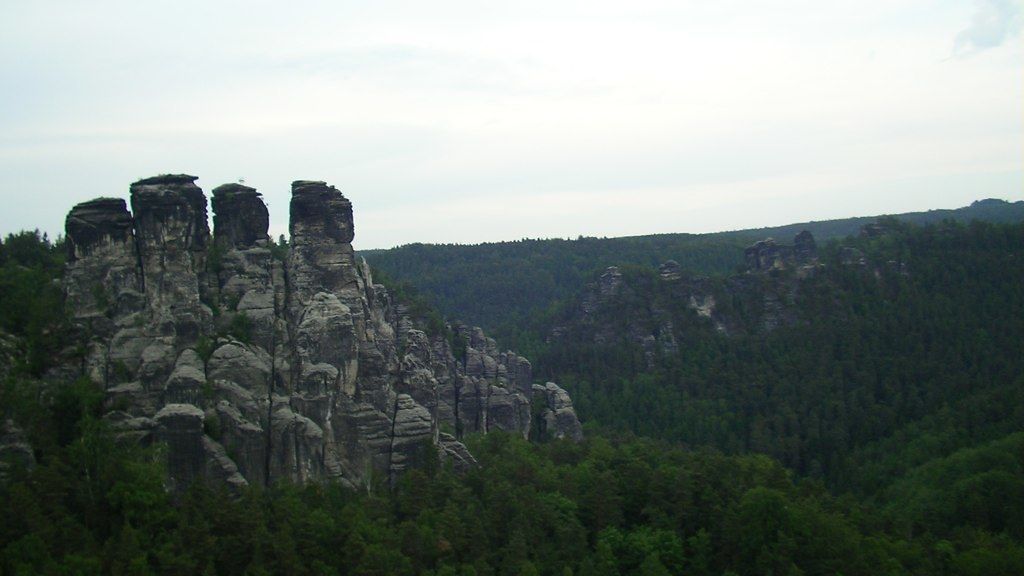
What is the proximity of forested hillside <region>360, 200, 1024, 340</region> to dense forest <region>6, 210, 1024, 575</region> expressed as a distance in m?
71.3

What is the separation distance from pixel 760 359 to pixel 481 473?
6075cm

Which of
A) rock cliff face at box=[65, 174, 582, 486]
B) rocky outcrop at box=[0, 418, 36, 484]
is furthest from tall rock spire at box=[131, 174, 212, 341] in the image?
rocky outcrop at box=[0, 418, 36, 484]

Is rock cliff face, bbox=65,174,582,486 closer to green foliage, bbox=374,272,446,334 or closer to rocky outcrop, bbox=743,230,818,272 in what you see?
green foliage, bbox=374,272,446,334

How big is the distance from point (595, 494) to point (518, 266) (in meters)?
139

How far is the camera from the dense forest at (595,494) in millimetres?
40031

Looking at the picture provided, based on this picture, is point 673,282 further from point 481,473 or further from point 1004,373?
point 481,473

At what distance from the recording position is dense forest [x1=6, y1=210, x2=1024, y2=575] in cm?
4003

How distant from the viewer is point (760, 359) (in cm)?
10581

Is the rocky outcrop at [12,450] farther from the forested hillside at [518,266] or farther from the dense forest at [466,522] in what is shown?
the forested hillside at [518,266]

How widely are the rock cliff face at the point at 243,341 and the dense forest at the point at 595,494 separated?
147cm

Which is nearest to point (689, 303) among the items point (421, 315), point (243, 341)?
point (421, 315)

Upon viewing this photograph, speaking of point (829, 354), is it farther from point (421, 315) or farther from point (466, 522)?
point (466, 522)

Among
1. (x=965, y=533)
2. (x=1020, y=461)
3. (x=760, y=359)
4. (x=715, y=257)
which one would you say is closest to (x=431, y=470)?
(x=965, y=533)

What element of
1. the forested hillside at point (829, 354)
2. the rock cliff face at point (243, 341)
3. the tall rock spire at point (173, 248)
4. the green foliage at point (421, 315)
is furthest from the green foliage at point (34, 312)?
the forested hillside at point (829, 354)
